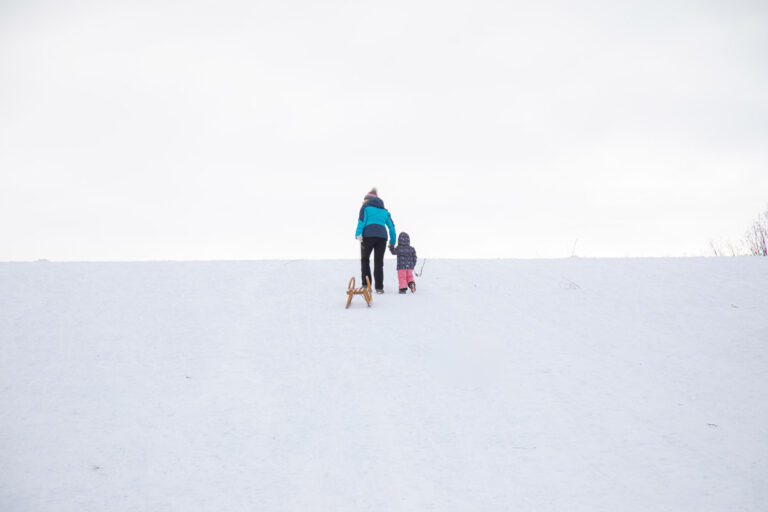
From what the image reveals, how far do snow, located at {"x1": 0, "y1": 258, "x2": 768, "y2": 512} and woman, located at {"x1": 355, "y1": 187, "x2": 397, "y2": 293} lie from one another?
29.2 inches

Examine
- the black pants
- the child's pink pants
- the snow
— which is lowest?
the snow

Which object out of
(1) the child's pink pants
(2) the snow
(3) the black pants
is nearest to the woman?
(3) the black pants

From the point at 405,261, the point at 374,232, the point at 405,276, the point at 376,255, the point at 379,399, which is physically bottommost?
the point at 379,399

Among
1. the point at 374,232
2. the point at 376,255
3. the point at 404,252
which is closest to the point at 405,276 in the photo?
the point at 404,252

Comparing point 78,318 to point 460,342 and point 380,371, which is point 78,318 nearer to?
point 380,371

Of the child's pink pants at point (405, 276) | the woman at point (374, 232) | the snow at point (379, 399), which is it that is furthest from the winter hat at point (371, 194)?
the snow at point (379, 399)

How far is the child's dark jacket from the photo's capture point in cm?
977

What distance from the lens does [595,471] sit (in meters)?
4.05

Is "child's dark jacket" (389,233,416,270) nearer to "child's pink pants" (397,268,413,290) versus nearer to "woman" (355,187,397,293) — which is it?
"child's pink pants" (397,268,413,290)

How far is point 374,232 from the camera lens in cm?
953

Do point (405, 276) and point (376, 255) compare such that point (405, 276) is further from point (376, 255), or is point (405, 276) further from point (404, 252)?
point (376, 255)

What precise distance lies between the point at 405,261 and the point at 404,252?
0.22m

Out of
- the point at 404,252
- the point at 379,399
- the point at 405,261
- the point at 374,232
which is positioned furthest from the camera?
the point at 405,261

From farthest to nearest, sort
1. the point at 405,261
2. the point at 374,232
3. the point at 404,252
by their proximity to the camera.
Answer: the point at 405,261, the point at 404,252, the point at 374,232
